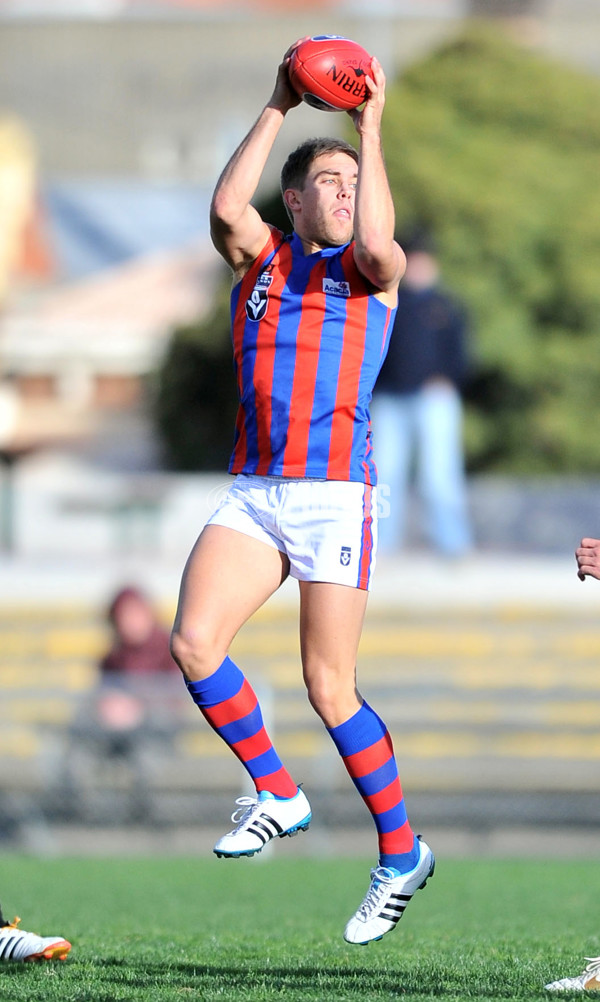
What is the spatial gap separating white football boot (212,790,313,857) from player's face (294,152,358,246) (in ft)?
5.74

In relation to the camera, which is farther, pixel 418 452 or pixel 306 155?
pixel 418 452

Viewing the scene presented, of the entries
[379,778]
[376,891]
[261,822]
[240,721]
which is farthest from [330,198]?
[376,891]

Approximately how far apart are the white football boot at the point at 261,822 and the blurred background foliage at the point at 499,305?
1379 cm

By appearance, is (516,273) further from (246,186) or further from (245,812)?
(245,812)

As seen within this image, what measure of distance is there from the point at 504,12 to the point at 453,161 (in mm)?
13934

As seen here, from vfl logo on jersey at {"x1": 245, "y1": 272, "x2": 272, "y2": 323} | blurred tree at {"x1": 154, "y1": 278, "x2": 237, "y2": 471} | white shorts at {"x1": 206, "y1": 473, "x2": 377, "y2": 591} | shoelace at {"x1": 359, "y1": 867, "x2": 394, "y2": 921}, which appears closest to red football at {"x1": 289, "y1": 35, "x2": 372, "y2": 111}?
vfl logo on jersey at {"x1": 245, "y1": 272, "x2": 272, "y2": 323}

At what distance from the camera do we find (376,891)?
477 cm

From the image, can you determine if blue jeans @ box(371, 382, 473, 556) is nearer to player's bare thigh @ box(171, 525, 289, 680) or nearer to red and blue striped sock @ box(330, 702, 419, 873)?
red and blue striped sock @ box(330, 702, 419, 873)

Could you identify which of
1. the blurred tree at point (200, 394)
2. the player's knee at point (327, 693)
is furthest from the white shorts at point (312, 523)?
the blurred tree at point (200, 394)

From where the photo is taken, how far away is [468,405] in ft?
61.6

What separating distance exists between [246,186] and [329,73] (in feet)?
1.37

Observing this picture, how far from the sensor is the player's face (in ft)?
15.8

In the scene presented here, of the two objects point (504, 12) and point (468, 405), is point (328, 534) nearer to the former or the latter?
point (468, 405)

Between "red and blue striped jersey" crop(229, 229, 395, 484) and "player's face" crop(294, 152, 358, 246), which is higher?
"player's face" crop(294, 152, 358, 246)
